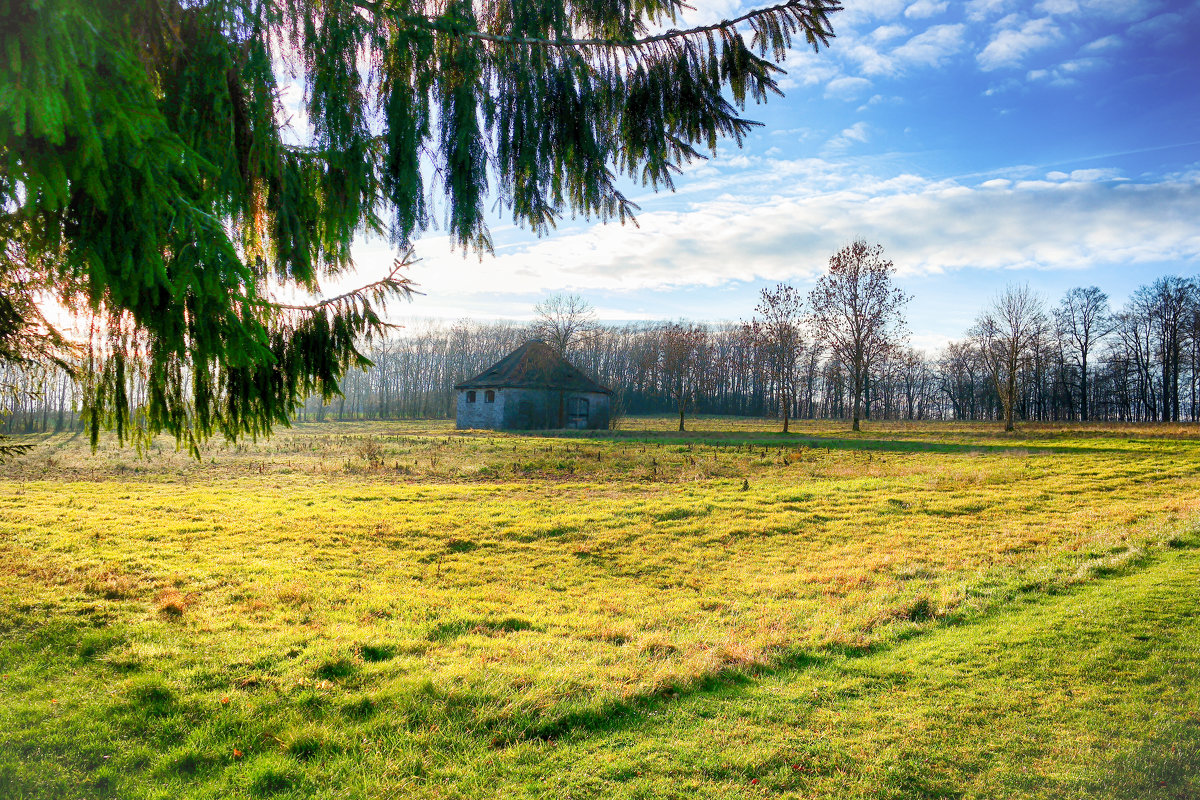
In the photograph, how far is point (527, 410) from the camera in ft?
131

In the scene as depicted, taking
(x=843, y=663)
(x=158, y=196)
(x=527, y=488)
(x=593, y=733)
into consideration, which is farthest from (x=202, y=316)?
(x=527, y=488)

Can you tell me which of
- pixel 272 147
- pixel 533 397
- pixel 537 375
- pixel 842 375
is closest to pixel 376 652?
pixel 272 147

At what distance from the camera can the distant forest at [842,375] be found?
56.0 metres

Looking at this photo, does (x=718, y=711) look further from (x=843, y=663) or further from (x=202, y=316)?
(x=202, y=316)

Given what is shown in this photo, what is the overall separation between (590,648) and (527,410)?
3453 centimetres

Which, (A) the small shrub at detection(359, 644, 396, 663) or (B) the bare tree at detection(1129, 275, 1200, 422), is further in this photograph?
(B) the bare tree at detection(1129, 275, 1200, 422)

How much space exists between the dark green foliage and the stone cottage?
115 feet

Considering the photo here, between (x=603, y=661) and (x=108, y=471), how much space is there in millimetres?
17800

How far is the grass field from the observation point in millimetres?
3562

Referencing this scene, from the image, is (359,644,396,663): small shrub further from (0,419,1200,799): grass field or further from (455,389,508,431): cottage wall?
(455,389,508,431): cottage wall

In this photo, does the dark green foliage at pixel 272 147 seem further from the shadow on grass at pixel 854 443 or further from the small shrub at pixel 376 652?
the shadow on grass at pixel 854 443

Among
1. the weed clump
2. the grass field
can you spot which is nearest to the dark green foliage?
the grass field

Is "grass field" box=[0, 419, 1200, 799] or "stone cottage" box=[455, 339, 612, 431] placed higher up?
"stone cottage" box=[455, 339, 612, 431]

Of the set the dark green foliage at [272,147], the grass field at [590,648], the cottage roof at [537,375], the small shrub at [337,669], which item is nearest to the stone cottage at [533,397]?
the cottage roof at [537,375]
